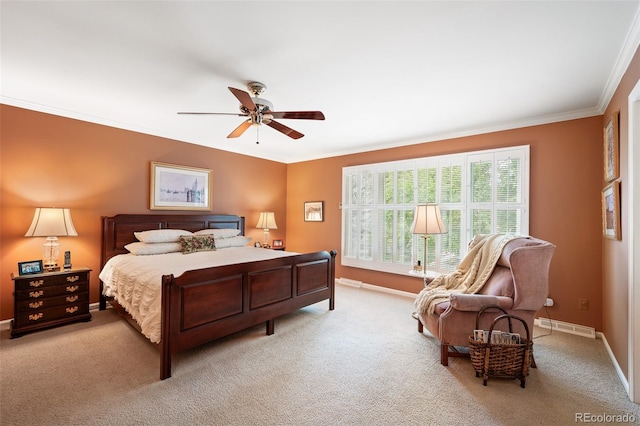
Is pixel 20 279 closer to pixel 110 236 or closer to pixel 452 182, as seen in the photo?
pixel 110 236

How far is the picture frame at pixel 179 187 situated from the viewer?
424cm

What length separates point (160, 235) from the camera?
3842mm

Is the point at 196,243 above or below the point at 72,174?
below

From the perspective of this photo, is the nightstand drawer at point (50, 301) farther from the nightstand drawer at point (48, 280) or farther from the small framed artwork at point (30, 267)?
the small framed artwork at point (30, 267)

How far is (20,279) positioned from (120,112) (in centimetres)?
213

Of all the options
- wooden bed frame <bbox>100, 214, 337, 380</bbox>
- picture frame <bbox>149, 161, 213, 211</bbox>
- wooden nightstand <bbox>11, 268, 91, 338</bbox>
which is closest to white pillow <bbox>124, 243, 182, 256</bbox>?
wooden bed frame <bbox>100, 214, 337, 380</bbox>

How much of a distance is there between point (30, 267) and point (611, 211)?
232 inches

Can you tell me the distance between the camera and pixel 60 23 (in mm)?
1915

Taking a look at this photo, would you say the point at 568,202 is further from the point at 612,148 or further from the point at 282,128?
the point at 282,128

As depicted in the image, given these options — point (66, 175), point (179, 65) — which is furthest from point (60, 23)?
point (66, 175)

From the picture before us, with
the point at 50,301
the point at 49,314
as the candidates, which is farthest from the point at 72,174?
the point at 49,314

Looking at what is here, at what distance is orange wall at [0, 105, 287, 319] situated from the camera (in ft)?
10.2

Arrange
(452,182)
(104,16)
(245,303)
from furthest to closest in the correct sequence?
(452,182)
(245,303)
(104,16)

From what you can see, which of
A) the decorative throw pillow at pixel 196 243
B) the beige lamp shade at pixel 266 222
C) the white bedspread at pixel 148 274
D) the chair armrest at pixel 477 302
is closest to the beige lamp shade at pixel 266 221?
the beige lamp shade at pixel 266 222
